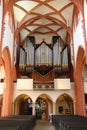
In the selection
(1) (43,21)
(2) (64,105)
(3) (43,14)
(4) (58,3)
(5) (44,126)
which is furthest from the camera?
(2) (64,105)

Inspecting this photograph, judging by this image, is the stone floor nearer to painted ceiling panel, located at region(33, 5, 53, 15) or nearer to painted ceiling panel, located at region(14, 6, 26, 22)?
painted ceiling panel, located at region(14, 6, 26, 22)

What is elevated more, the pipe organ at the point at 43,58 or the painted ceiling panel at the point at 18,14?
the painted ceiling panel at the point at 18,14

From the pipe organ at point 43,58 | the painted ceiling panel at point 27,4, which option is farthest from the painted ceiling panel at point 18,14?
the pipe organ at point 43,58

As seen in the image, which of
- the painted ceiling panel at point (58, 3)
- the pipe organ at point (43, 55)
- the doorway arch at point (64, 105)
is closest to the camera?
the painted ceiling panel at point (58, 3)

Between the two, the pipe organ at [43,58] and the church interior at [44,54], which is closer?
the church interior at [44,54]

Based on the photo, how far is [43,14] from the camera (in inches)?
859

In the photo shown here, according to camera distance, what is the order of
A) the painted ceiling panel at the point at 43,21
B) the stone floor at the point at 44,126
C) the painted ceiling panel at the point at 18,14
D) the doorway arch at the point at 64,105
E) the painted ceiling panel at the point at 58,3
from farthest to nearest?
the doorway arch at the point at 64,105, the painted ceiling panel at the point at 43,21, the painted ceiling panel at the point at 18,14, the painted ceiling panel at the point at 58,3, the stone floor at the point at 44,126

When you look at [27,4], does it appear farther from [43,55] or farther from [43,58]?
[43,58]

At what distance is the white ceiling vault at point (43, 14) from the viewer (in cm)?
1997

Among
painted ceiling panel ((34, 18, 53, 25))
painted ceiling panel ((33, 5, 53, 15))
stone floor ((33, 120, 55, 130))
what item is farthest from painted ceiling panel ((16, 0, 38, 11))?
stone floor ((33, 120, 55, 130))

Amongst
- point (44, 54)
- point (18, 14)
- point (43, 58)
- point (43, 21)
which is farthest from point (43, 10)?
point (43, 58)

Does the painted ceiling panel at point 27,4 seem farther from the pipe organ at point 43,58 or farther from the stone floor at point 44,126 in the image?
the stone floor at point 44,126

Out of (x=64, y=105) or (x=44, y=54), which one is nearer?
(x=44, y=54)

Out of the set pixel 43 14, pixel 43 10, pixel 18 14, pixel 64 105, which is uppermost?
pixel 43 10
